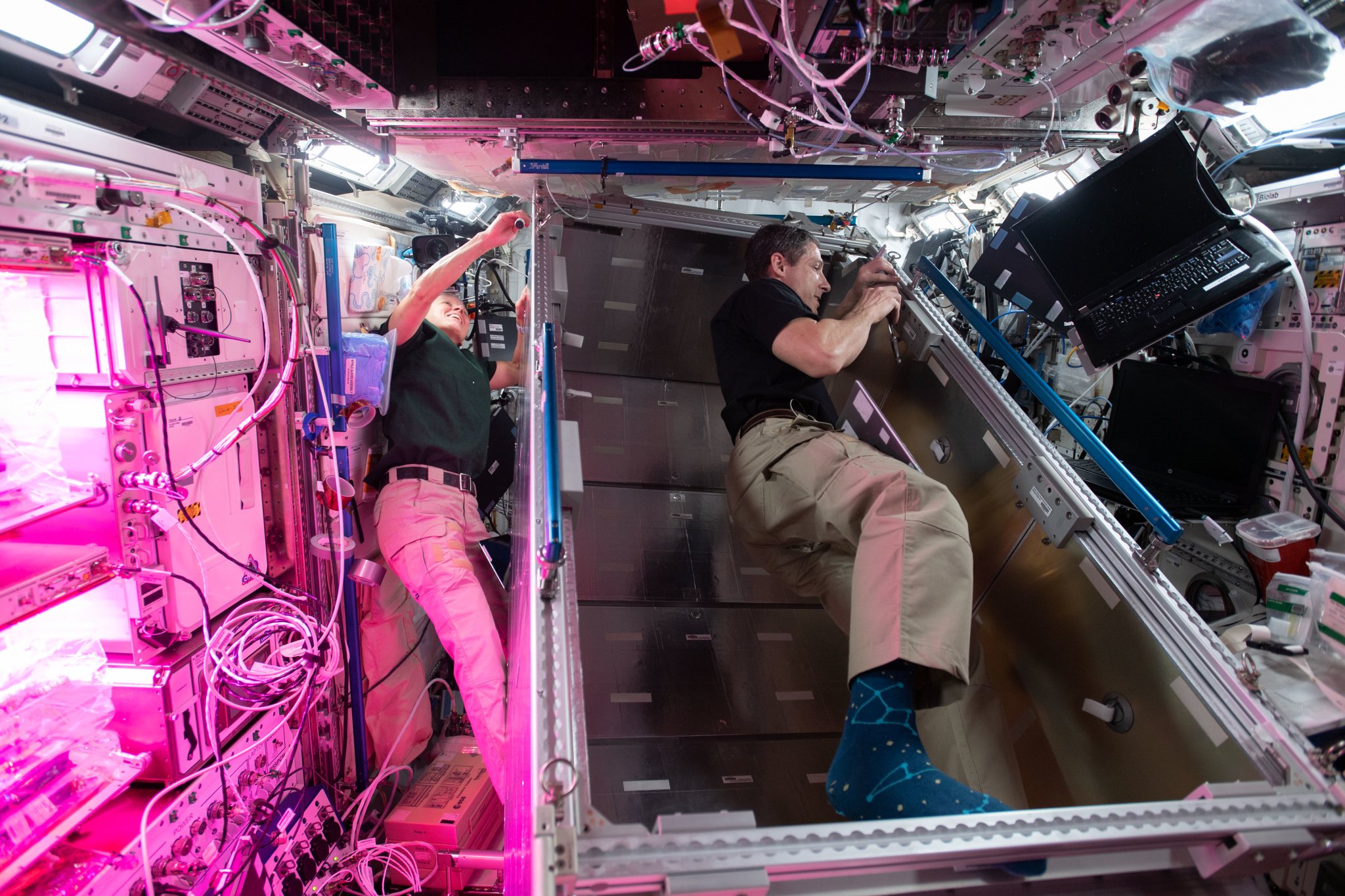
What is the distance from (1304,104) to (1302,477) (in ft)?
4.62

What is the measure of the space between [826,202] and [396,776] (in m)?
5.16

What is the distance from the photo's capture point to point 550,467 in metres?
1.74

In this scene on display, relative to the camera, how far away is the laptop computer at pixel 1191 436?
2479 mm

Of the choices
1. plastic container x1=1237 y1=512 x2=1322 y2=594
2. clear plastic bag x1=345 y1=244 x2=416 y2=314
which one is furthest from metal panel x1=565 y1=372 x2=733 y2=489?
plastic container x1=1237 y1=512 x2=1322 y2=594

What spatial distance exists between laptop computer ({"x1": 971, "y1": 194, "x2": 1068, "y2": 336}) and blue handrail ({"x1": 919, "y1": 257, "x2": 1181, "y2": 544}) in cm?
38

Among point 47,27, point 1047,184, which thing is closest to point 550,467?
point 47,27

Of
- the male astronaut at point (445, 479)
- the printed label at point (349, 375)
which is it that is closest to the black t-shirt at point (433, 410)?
the male astronaut at point (445, 479)

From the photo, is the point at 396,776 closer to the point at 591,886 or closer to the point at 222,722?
the point at 222,722

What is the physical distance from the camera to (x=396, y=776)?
3.48 m

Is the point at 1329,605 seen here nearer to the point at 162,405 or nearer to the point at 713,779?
the point at 713,779

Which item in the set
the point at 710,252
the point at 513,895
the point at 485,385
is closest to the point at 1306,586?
the point at 513,895

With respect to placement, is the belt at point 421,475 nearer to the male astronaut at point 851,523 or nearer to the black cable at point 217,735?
the black cable at point 217,735

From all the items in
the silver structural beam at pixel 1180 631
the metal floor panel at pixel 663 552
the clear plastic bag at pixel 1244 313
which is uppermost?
the clear plastic bag at pixel 1244 313

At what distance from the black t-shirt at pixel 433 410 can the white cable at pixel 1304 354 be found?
3750 millimetres
